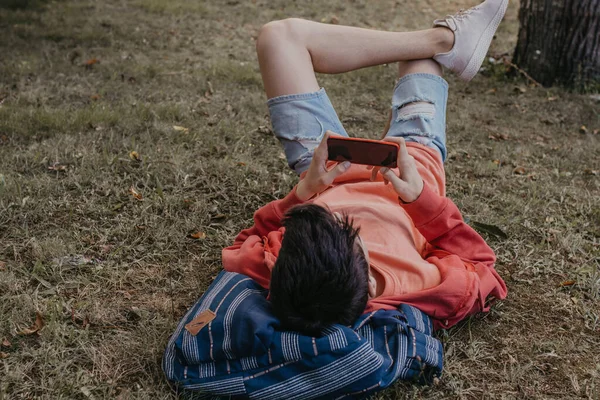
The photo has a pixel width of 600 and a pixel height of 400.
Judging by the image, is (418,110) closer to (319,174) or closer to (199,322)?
(319,174)

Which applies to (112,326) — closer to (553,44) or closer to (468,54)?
(468,54)

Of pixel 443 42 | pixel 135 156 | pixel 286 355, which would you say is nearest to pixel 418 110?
pixel 443 42

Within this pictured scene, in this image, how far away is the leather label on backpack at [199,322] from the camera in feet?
6.48

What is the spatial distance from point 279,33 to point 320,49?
23 cm

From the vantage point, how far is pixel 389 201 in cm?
247

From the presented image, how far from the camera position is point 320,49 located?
2957 mm

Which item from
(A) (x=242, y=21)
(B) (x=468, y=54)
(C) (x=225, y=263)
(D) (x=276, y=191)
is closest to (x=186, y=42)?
(A) (x=242, y=21)

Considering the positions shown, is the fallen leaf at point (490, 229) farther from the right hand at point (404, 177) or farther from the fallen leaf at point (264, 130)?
the fallen leaf at point (264, 130)

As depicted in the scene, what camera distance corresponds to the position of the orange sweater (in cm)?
219

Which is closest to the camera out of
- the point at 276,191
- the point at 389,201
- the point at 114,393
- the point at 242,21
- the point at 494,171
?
the point at 114,393

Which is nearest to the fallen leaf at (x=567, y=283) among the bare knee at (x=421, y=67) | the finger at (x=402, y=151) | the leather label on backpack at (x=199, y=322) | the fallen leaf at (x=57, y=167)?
the finger at (x=402, y=151)

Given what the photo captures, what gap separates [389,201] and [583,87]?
3.60m

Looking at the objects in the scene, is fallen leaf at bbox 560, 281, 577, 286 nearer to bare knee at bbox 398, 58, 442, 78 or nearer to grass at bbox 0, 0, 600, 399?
grass at bbox 0, 0, 600, 399

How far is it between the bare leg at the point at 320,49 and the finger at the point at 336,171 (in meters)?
0.67
